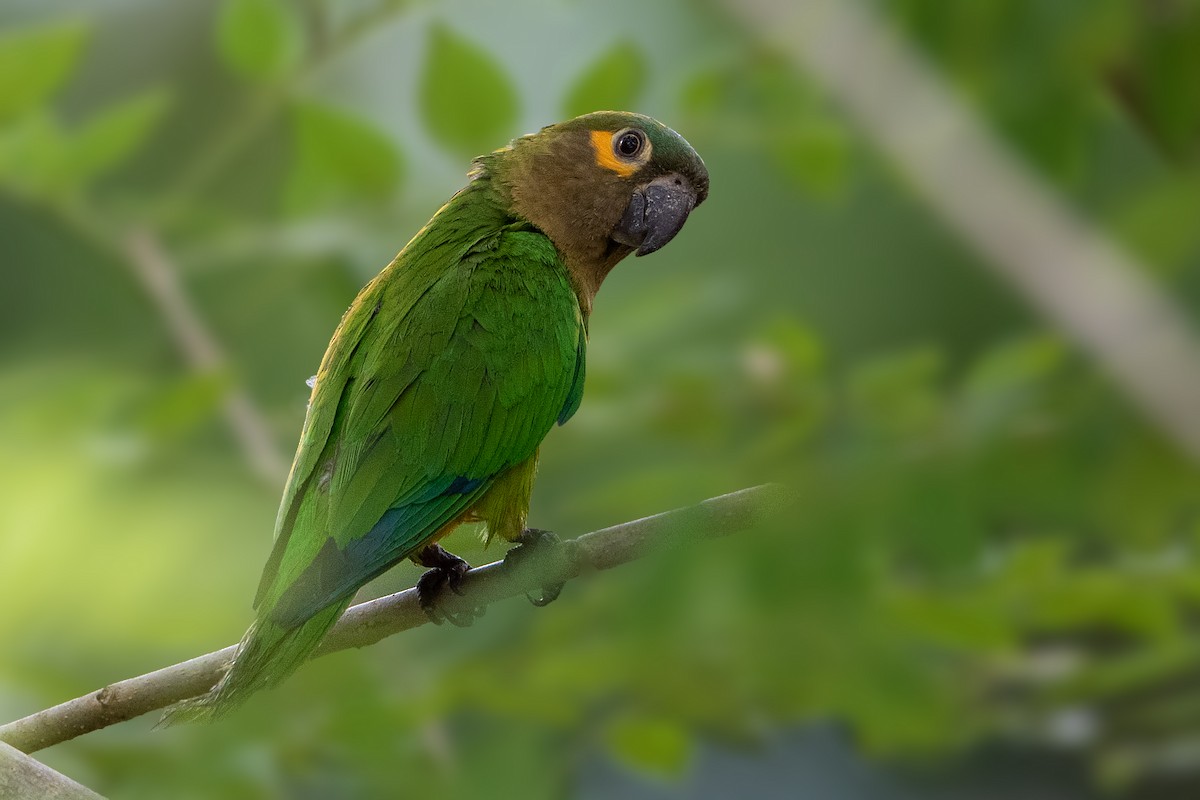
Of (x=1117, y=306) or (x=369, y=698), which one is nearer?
(x=1117, y=306)

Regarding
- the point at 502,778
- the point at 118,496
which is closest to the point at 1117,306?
the point at 502,778

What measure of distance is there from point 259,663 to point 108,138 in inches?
40.1

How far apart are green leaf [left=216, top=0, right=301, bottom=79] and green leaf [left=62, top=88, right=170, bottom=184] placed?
134 millimetres

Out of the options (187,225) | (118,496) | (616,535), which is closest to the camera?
(616,535)

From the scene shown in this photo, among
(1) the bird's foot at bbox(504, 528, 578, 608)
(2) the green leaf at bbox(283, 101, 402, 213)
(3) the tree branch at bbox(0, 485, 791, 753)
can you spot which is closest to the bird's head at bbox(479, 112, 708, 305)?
(2) the green leaf at bbox(283, 101, 402, 213)

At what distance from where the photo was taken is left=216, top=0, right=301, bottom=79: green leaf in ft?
5.81

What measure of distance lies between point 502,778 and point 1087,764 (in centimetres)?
129

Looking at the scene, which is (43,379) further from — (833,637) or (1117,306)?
(1117,306)

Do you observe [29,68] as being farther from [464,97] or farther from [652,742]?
[652,742]

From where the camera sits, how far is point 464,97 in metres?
1.65

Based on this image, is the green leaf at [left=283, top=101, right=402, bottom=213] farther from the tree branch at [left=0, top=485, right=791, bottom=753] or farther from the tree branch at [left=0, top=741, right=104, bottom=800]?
the tree branch at [left=0, top=741, right=104, bottom=800]

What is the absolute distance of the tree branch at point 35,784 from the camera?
105 centimetres

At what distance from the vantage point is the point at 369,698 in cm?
151

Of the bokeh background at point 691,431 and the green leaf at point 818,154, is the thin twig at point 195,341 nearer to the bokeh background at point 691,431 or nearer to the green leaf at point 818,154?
the bokeh background at point 691,431
